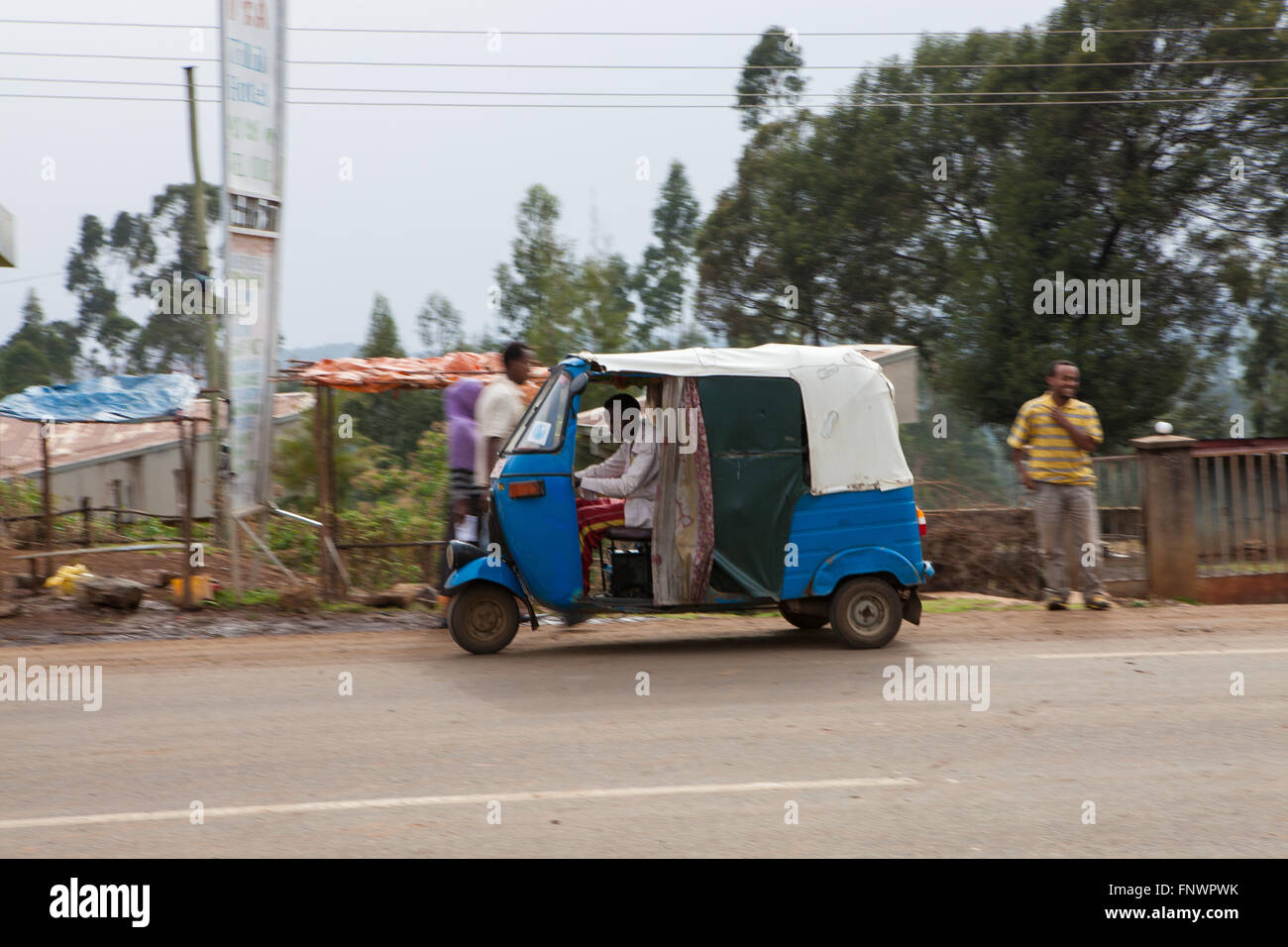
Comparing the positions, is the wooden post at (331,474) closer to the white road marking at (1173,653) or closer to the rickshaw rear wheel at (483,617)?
the rickshaw rear wheel at (483,617)

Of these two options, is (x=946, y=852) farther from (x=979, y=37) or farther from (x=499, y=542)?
(x=979, y=37)

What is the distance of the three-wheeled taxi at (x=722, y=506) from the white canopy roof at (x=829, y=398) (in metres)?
0.01

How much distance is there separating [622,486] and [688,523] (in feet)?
1.83

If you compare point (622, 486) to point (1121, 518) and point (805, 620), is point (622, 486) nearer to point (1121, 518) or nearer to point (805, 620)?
point (805, 620)

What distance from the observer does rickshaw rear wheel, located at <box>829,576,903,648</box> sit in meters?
9.02

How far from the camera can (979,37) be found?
3525 cm

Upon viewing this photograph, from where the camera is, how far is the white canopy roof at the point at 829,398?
8.84 m

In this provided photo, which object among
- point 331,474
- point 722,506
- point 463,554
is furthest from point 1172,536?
point 331,474

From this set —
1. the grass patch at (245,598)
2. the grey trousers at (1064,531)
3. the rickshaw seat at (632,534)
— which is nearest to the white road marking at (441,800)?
the rickshaw seat at (632,534)

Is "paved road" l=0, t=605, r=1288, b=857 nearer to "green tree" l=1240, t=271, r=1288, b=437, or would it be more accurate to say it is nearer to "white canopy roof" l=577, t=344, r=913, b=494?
"white canopy roof" l=577, t=344, r=913, b=494

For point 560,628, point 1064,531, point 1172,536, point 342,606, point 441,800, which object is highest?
point 1064,531

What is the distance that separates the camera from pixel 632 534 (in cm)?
898

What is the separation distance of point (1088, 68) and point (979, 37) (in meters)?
6.07

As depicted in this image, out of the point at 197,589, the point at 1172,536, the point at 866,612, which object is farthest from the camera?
the point at 1172,536
